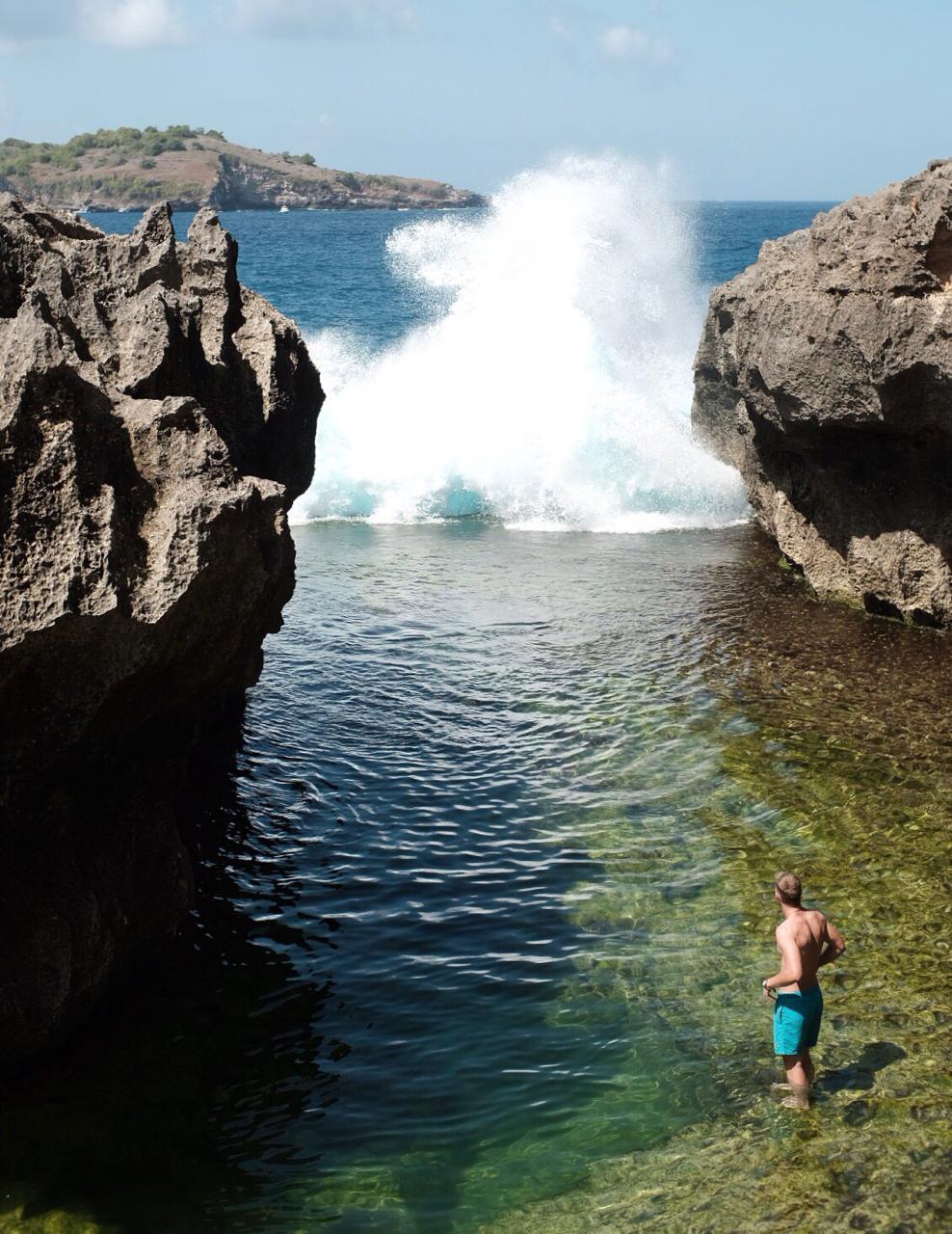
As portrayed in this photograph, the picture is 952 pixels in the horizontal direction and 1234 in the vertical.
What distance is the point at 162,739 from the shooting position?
7.01 meters

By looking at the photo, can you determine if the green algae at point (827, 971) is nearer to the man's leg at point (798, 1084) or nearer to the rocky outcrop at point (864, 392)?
the man's leg at point (798, 1084)

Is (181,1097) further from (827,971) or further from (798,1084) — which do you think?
(827,971)

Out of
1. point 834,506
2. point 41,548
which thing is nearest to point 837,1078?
point 41,548

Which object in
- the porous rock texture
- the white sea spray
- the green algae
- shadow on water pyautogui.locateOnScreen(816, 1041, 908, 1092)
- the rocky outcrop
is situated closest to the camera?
the green algae

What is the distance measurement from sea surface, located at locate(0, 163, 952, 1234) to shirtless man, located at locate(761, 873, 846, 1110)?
0.16 metres

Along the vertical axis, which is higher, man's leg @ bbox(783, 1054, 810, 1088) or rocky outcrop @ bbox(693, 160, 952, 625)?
Result: rocky outcrop @ bbox(693, 160, 952, 625)

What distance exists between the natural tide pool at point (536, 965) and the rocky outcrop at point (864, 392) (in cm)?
90

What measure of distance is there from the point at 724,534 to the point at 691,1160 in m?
13.3

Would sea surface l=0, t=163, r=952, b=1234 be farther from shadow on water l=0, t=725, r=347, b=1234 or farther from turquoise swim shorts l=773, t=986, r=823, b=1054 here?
turquoise swim shorts l=773, t=986, r=823, b=1054

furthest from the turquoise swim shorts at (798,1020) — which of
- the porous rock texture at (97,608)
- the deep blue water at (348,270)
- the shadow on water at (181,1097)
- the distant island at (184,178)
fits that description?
the distant island at (184,178)

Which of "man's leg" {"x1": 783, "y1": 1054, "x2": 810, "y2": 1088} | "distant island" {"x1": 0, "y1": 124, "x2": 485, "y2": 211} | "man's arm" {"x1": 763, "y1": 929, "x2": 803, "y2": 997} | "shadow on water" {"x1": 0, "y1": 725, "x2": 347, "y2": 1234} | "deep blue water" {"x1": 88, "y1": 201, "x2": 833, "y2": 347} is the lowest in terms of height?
"shadow on water" {"x1": 0, "y1": 725, "x2": 347, "y2": 1234}

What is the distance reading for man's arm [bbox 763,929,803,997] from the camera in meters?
5.95

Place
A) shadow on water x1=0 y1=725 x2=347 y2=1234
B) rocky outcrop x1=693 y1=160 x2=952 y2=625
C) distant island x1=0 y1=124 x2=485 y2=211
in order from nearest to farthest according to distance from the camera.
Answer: shadow on water x1=0 y1=725 x2=347 y2=1234
rocky outcrop x1=693 y1=160 x2=952 y2=625
distant island x1=0 y1=124 x2=485 y2=211

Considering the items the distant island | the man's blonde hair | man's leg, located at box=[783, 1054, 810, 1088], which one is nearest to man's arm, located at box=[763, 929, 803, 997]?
the man's blonde hair
